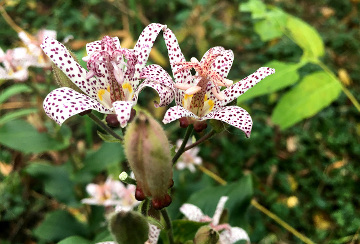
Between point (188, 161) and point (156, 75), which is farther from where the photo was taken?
point (188, 161)

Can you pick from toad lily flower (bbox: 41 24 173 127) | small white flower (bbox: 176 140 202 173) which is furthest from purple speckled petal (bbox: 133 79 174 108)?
small white flower (bbox: 176 140 202 173)

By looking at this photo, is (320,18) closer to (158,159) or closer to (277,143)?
(277,143)

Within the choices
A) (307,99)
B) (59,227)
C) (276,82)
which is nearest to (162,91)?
(276,82)

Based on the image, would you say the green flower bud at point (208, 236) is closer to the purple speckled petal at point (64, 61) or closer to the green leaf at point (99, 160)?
the purple speckled petal at point (64, 61)

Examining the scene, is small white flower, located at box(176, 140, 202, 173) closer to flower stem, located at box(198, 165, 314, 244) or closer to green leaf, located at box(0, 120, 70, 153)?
flower stem, located at box(198, 165, 314, 244)

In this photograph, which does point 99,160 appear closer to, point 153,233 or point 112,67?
point 153,233

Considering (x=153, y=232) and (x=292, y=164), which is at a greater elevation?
(x=153, y=232)

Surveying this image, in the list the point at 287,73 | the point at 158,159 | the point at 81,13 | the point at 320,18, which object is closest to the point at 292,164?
the point at 287,73

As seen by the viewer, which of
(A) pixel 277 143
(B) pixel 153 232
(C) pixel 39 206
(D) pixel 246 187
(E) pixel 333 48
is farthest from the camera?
(E) pixel 333 48
